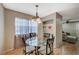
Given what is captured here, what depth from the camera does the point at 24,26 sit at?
67.6 inches

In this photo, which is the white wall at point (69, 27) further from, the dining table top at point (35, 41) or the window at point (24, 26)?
the window at point (24, 26)

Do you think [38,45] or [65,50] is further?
[38,45]

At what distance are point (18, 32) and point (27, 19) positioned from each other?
12.5 inches

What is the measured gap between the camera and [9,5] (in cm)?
151

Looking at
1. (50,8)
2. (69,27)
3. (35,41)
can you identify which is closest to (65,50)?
(69,27)

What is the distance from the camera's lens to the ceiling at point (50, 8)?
1.55m

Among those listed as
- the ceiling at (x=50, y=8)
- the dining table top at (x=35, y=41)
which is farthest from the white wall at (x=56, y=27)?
the dining table top at (x=35, y=41)

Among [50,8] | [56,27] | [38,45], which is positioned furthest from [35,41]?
[50,8]

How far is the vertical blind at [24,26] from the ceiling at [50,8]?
19 centimetres

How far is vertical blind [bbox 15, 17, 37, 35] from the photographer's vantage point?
1656 millimetres

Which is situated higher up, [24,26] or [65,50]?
[24,26]

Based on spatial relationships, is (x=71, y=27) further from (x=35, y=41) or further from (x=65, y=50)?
(x=35, y=41)

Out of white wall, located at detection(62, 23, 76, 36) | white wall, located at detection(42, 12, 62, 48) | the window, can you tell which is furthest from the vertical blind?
white wall, located at detection(62, 23, 76, 36)

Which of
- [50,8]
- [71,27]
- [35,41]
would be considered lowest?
[35,41]
